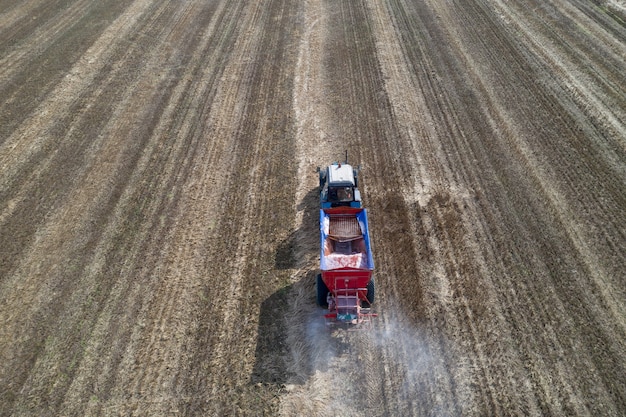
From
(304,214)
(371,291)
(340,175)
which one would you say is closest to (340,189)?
(340,175)

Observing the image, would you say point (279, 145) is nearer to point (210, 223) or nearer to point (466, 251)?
point (210, 223)

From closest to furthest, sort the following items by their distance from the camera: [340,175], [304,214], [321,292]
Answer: [321,292]
[340,175]
[304,214]

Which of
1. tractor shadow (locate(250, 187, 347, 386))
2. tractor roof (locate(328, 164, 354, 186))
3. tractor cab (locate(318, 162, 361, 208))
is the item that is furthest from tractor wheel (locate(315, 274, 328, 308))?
tractor roof (locate(328, 164, 354, 186))

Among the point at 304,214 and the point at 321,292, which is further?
the point at 304,214

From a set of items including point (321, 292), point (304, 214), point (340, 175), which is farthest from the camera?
point (304, 214)

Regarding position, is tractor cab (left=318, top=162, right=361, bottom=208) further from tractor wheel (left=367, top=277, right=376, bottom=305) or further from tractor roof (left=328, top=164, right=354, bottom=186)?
tractor wheel (left=367, top=277, right=376, bottom=305)

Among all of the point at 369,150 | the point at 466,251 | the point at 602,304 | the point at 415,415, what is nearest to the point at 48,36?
the point at 369,150

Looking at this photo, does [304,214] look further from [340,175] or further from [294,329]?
[294,329]
